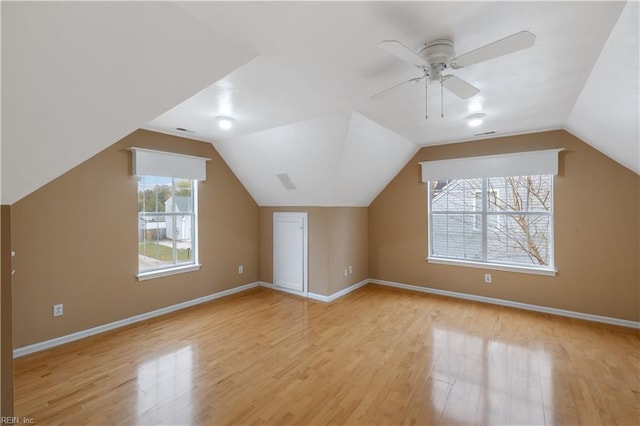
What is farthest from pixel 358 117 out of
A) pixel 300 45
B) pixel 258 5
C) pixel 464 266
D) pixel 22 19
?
pixel 464 266

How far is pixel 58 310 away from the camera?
3.10m

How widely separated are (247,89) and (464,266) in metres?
4.01

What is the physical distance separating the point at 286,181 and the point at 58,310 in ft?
Result: 10.0

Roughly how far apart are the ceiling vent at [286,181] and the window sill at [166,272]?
1773mm

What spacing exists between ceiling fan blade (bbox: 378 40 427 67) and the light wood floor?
7.65ft

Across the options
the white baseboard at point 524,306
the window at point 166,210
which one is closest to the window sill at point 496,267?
the white baseboard at point 524,306

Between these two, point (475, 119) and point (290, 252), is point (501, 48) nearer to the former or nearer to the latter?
point (475, 119)

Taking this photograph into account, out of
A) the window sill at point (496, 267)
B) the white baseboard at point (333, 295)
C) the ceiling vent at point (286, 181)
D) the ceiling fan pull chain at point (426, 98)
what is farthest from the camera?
the white baseboard at point (333, 295)

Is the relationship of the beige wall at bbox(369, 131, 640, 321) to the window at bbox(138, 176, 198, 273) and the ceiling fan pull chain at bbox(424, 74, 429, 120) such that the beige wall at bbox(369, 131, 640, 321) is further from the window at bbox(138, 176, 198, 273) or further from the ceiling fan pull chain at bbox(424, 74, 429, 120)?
the window at bbox(138, 176, 198, 273)

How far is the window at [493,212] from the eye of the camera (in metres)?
A: 4.09

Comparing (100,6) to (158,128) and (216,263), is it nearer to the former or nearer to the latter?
(158,128)

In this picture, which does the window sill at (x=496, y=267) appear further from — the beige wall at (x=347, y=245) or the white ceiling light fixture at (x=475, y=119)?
the white ceiling light fixture at (x=475, y=119)

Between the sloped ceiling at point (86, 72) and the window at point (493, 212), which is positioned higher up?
the sloped ceiling at point (86, 72)

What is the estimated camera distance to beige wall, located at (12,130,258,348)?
2922mm
